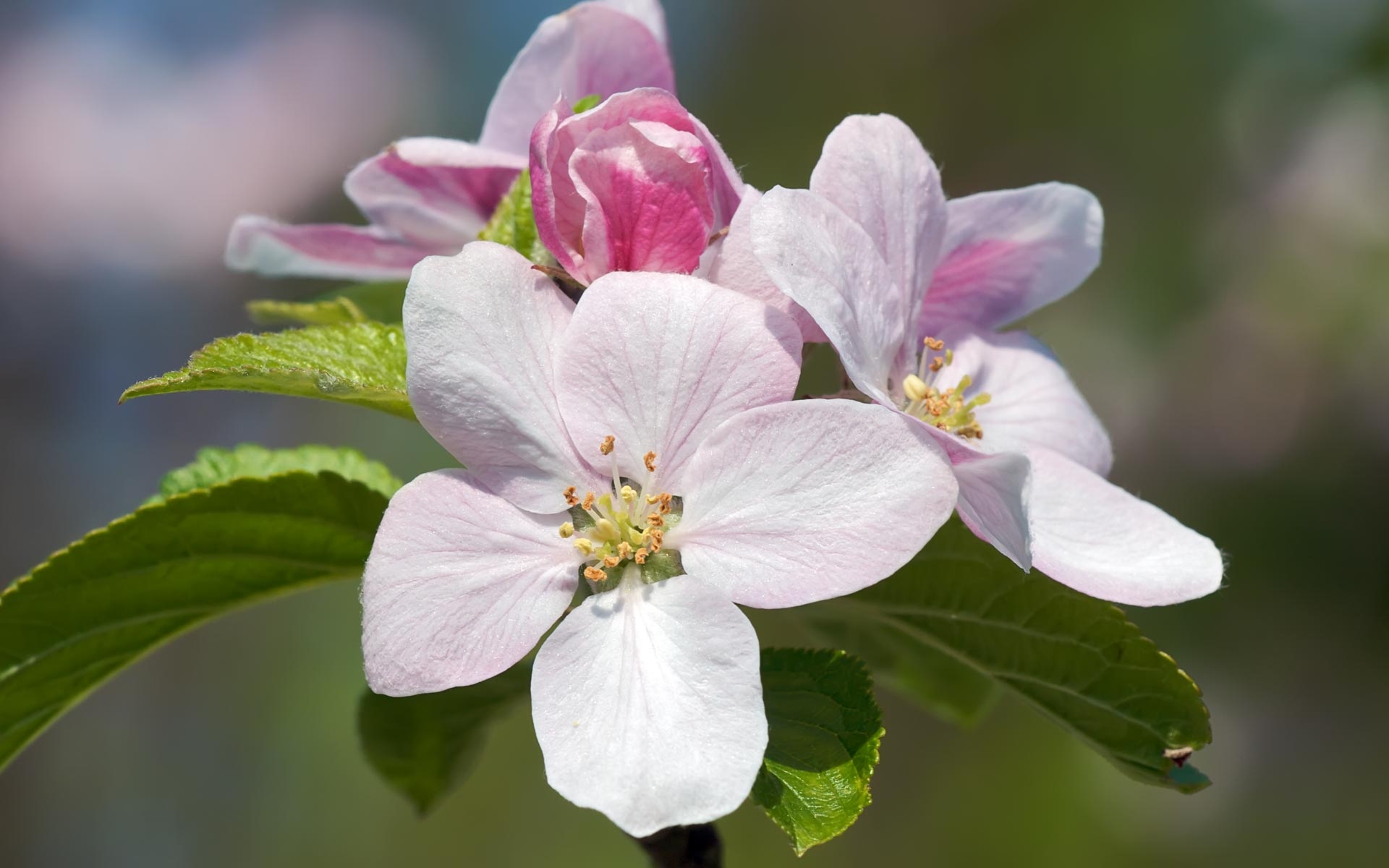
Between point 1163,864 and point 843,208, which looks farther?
point 1163,864

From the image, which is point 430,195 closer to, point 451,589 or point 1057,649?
point 451,589

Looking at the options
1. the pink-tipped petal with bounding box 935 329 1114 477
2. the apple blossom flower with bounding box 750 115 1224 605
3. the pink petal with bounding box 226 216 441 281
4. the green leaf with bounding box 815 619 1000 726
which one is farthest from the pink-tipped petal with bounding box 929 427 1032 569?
the pink petal with bounding box 226 216 441 281

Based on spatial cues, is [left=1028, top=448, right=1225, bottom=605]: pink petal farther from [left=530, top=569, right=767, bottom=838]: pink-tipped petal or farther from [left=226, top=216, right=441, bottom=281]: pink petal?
[left=226, top=216, right=441, bottom=281]: pink petal

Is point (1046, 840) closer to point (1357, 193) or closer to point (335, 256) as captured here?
point (1357, 193)

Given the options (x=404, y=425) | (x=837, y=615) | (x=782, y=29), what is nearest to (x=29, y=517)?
(x=404, y=425)

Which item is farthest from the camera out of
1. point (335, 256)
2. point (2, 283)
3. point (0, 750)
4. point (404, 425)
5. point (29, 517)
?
point (2, 283)

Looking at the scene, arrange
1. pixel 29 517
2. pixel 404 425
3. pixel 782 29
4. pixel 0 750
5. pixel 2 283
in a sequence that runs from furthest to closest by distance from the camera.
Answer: pixel 782 29
pixel 2 283
pixel 404 425
pixel 29 517
pixel 0 750

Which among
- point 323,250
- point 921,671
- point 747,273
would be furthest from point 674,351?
point 921,671
